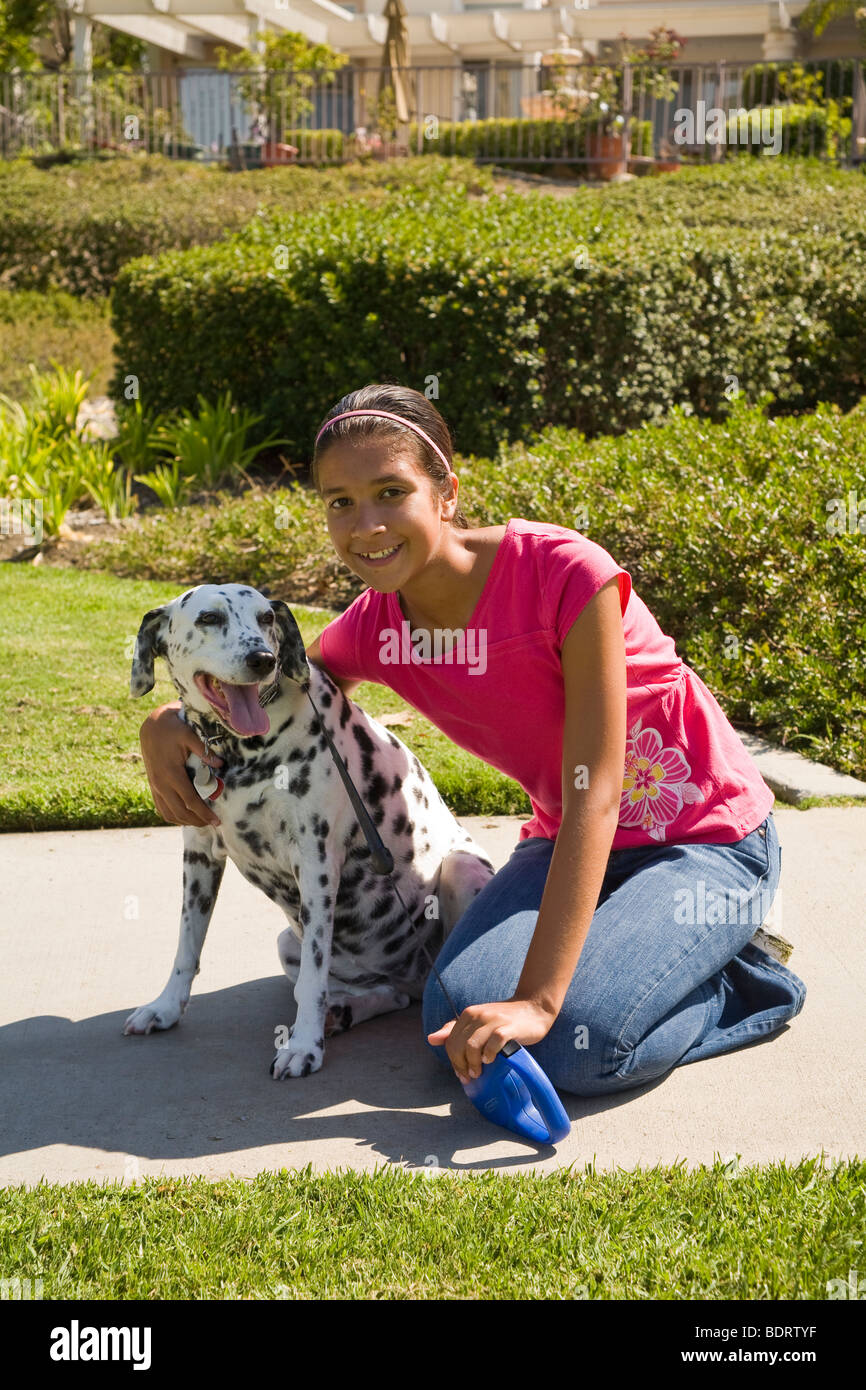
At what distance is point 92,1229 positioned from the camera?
2.57 m

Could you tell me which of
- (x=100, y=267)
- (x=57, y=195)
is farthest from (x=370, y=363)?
(x=57, y=195)

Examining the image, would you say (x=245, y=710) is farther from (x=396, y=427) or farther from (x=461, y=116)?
(x=461, y=116)

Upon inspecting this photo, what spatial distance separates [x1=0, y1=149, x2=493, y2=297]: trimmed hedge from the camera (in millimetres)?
16594

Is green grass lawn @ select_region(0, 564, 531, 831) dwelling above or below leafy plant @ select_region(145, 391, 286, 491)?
below

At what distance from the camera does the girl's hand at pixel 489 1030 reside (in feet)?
8.85

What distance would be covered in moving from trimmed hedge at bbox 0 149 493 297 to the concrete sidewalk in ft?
40.7

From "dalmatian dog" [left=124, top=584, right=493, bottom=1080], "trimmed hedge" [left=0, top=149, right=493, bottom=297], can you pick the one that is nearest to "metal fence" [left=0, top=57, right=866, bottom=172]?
"trimmed hedge" [left=0, top=149, right=493, bottom=297]

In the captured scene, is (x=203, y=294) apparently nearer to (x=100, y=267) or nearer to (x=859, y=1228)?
(x=100, y=267)

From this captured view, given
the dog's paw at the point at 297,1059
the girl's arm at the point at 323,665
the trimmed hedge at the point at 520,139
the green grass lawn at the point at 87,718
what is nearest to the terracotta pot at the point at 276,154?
the trimmed hedge at the point at 520,139

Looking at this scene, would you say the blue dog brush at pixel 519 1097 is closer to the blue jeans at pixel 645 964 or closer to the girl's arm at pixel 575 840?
the girl's arm at pixel 575 840

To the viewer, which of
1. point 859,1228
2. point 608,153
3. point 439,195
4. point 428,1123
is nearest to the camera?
point 859,1228

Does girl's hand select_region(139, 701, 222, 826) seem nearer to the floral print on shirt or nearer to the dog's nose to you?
the dog's nose

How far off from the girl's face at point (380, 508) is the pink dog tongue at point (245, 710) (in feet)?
1.33

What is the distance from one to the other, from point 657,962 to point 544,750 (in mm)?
597
